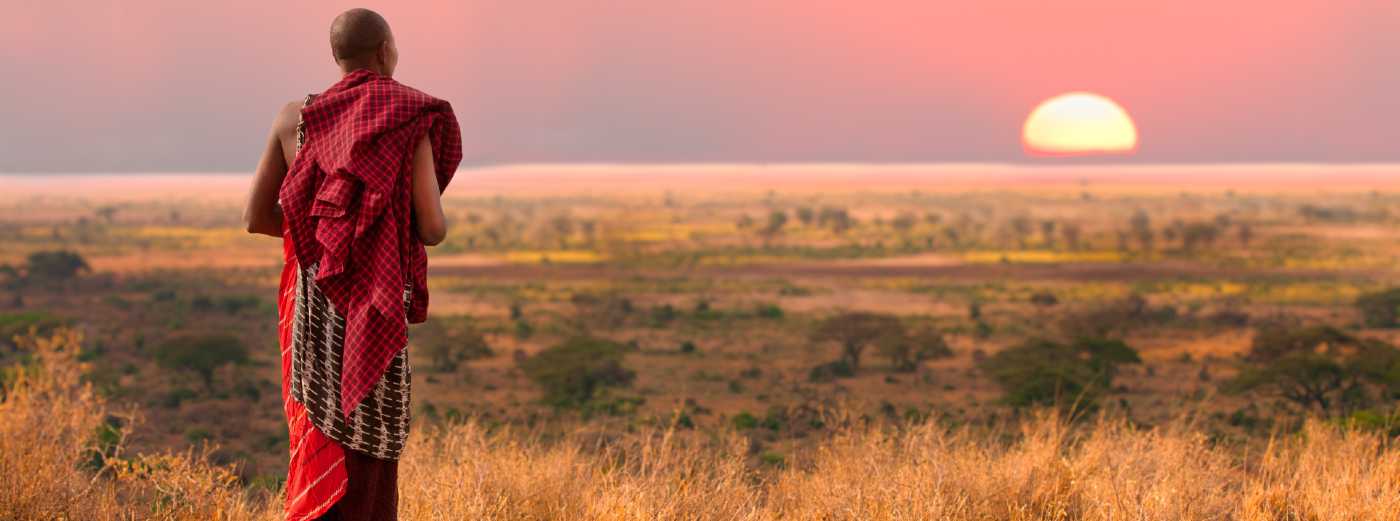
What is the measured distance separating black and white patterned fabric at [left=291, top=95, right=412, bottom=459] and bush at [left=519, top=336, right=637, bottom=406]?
15.1 meters

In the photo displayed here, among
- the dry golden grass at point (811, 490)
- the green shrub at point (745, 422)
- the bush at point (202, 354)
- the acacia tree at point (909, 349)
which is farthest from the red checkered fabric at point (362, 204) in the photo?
the acacia tree at point (909, 349)

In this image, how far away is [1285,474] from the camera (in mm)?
7496

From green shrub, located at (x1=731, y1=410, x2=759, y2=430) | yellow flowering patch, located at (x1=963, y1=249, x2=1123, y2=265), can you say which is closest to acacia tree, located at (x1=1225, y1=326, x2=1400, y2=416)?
green shrub, located at (x1=731, y1=410, x2=759, y2=430)

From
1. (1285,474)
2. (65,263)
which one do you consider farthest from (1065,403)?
(65,263)

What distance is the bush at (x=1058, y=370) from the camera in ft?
60.6

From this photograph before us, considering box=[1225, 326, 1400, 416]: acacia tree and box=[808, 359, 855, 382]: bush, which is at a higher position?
box=[1225, 326, 1400, 416]: acacia tree

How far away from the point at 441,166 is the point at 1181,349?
91.3 feet

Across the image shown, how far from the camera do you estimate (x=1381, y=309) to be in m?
35.2

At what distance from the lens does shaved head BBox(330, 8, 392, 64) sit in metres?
3.77

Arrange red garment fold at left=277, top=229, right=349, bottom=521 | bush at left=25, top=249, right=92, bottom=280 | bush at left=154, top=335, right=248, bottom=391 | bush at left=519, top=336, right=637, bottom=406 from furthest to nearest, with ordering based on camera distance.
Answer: bush at left=25, top=249, right=92, bottom=280 < bush at left=154, top=335, right=248, bottom=391 < bush at left=519, top=336, right=637, bottom=406 < red garment fold at left=277, top=229, right=349, bottom=521

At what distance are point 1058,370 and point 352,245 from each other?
17.2m

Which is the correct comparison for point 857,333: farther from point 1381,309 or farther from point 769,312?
point 1381,309

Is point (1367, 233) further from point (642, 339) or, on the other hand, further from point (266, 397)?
point (266, 397)

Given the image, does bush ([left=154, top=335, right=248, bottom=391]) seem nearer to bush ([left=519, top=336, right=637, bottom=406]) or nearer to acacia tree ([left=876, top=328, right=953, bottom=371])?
bush ([left=519, top=336, right=637, bottom=406])
